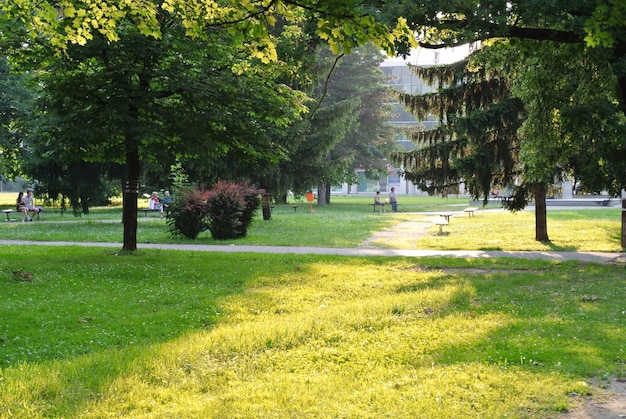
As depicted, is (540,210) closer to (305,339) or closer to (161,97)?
(161,97)

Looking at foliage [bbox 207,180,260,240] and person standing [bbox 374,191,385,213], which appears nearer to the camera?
foliage [bbox 207,180,260,240]

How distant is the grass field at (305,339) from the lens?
4691 mm

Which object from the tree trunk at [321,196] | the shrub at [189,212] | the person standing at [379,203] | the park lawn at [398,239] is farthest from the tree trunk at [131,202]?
the tree trunk at [321,196]

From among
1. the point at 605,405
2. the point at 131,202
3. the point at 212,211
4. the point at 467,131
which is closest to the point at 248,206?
the point at 212,211

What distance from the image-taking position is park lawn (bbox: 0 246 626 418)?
468cm

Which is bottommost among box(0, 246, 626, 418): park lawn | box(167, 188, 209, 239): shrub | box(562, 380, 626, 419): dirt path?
box(562, 380, 626, 419): dirt path

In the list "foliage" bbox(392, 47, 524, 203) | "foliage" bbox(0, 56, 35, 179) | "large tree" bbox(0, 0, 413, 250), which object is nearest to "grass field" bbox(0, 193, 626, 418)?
"large tree" bbox(0, 0, 413, 250)

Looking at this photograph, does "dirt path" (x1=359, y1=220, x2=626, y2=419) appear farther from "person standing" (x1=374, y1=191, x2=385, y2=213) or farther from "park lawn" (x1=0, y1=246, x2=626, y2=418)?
"person standing" (x1=374, y1=191, x2=385, y2=213)

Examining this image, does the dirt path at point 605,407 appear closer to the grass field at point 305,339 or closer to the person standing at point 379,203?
the grass field at point 305,339

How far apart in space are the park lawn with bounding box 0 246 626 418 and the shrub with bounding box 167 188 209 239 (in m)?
7.25

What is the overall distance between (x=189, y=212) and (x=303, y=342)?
13292 mm

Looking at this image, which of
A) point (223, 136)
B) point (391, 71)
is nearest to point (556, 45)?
point (223, 136)

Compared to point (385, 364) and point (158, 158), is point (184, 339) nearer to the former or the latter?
point (385, 364)

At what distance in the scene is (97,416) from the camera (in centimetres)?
437
